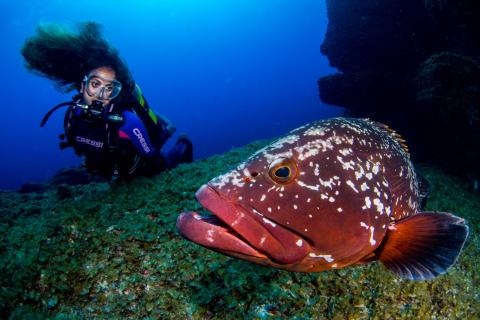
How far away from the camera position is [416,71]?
30.2 feet

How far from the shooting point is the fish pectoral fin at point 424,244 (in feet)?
5.55

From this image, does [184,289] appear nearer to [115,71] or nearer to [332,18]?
[115,71]

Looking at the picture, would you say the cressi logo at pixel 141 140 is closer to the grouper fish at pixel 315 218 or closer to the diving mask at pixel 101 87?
the diving mask at pixel 101 87

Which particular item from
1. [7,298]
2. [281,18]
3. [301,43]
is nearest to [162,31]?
[281,18]

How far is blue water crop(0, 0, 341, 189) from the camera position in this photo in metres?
77.4

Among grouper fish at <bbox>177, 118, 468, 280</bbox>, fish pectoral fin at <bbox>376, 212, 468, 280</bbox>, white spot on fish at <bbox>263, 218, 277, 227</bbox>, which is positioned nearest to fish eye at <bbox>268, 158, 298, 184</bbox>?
grouper fish at <bbox>177, 118, 468, 280</bbox>

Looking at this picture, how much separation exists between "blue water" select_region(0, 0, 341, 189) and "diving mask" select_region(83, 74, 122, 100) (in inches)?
2075

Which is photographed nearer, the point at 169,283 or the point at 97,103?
the point at 169,283

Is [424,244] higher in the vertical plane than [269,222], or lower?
lower

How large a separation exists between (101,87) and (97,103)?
0.54 metres

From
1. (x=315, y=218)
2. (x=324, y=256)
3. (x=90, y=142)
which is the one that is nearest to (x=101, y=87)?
(x=90, y=142)

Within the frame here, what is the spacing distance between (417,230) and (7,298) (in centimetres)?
409

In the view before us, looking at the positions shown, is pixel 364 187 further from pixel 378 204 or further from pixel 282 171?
pixel 282 171

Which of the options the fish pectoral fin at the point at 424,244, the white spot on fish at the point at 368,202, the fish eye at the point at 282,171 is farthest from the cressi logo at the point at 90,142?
the fish pectoral fin at the point at 424,244
